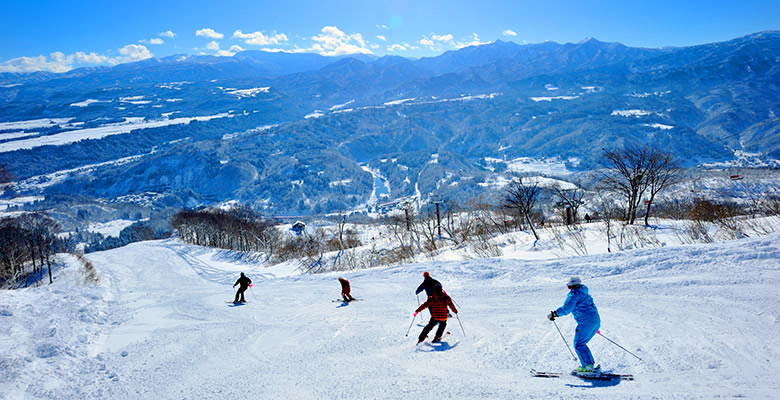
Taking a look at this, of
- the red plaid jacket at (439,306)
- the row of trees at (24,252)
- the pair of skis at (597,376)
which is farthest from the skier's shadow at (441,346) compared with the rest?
the row of trees at (24,252)

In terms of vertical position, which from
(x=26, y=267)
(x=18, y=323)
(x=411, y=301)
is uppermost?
(x=18, y=323)

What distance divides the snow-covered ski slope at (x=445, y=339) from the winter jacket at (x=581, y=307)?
846 millimetres

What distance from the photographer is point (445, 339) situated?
25.5 feet

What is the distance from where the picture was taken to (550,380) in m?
5.67

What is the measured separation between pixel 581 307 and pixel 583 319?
19cm

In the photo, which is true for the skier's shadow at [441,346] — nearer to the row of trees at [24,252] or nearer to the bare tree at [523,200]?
the bare tree at [523,200]

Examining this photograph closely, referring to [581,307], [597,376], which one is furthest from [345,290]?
[597,376]

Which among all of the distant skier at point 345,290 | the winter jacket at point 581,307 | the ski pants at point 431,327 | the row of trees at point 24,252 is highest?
the winter jacket at point 581,307

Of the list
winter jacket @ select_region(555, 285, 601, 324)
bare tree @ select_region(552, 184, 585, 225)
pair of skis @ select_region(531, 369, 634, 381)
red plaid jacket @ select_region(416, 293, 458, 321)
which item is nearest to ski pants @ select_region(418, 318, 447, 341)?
red plaid jacket @ select_region(416, 293, 458, 321)

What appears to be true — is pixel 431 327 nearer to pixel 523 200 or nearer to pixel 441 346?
pixel 441 346

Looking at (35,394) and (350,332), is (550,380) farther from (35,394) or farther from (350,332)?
(35,394)

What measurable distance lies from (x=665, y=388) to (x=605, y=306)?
334cm

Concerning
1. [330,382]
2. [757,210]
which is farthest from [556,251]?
[757,210]

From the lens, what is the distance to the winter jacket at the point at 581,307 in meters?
5.75
